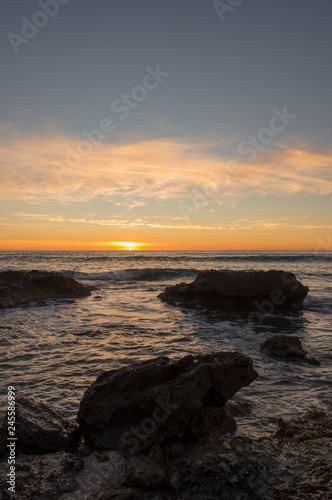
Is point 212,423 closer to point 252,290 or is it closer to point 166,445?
point 166,445

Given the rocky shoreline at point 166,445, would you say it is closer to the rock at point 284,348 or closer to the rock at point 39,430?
the rock at point 39,430

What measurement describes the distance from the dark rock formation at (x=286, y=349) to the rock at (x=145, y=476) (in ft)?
16.6

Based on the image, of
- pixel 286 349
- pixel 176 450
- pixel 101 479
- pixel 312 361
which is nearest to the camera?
pixel 101 479

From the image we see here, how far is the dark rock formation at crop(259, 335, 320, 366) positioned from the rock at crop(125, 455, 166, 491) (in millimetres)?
5060

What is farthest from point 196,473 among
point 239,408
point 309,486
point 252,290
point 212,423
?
point 252,290

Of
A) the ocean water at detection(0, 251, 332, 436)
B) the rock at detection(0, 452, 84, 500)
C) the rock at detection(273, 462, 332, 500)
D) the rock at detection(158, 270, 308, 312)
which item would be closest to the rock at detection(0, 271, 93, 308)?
the ocean water at detection(0, 251, 332, 436)

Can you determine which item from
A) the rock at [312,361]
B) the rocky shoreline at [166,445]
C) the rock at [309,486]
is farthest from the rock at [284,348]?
the rock at [309,486]

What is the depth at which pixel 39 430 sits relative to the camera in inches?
156

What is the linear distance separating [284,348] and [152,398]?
4.63m

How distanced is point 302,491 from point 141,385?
7.30 feet

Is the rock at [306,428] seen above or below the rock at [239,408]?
above

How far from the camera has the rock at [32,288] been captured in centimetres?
1471

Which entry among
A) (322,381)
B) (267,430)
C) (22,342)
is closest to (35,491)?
(267,430)

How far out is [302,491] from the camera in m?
2.99
